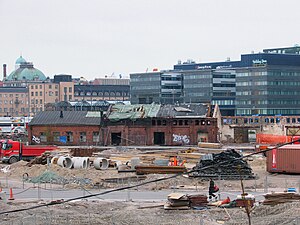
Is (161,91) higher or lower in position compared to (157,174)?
higher

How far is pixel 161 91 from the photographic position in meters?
181

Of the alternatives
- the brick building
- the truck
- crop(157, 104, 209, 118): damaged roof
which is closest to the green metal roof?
the brick building

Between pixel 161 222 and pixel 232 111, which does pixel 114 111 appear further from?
pixel 232 111

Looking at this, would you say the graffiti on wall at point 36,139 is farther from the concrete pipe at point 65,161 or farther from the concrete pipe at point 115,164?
the concrete pipe at point 115,164

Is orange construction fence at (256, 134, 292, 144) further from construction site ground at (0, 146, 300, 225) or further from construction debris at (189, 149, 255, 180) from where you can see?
construction debris at (189, 149, 255, 180)

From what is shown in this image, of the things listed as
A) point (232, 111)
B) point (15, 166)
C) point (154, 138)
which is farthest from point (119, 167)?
point (232, 111)

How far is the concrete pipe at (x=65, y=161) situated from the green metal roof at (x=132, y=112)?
1035 inches

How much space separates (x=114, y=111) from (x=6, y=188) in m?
39.3

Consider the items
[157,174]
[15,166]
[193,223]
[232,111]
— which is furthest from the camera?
[232,111]

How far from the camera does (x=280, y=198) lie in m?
36.1

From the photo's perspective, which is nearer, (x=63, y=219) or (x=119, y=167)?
(x=63, y=219)

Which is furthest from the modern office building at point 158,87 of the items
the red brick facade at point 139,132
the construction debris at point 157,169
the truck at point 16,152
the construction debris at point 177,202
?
the construction debris at point 177,202

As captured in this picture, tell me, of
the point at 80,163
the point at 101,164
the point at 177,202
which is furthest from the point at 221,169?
the point at 177,202

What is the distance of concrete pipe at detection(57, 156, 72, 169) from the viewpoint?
186 ft
